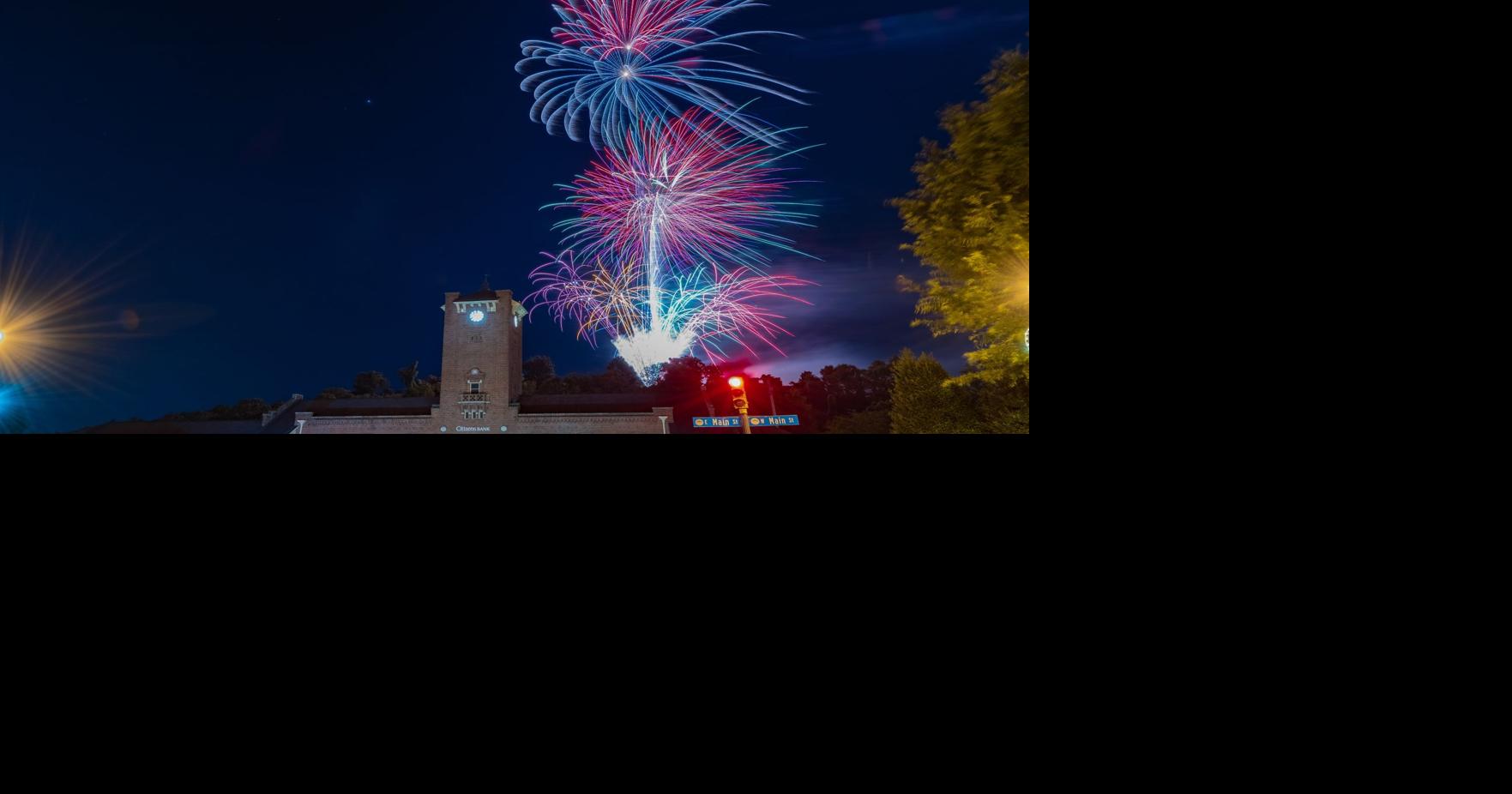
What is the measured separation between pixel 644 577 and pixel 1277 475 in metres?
1.73

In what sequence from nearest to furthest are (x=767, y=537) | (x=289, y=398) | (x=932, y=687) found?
1. (x=932, y=687)
2. (x=767, y=537)
3. (x=289, y=398)

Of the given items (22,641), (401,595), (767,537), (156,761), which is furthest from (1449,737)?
(22,641)

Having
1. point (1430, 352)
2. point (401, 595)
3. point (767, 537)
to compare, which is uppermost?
point (1430, 352)

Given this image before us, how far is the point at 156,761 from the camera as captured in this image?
166cm

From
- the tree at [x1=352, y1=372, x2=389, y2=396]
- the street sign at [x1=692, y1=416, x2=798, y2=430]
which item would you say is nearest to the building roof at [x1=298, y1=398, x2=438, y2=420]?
the tree at [x1=352, y1=372, x2=389, y2=396]

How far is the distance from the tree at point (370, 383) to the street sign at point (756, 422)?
15674mm

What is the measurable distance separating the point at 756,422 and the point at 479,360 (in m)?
11.0

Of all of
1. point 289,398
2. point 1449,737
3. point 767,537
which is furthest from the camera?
point 289,398

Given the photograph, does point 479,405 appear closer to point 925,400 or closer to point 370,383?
point 370,383

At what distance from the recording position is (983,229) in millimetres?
6707

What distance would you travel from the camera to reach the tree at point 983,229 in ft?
20.3

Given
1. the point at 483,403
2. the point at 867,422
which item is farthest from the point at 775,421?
the point at 483,403

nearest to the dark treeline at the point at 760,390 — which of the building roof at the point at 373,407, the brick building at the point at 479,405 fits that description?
the brick building at the point at 479,405

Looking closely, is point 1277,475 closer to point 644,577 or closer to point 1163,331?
point 1163,331
